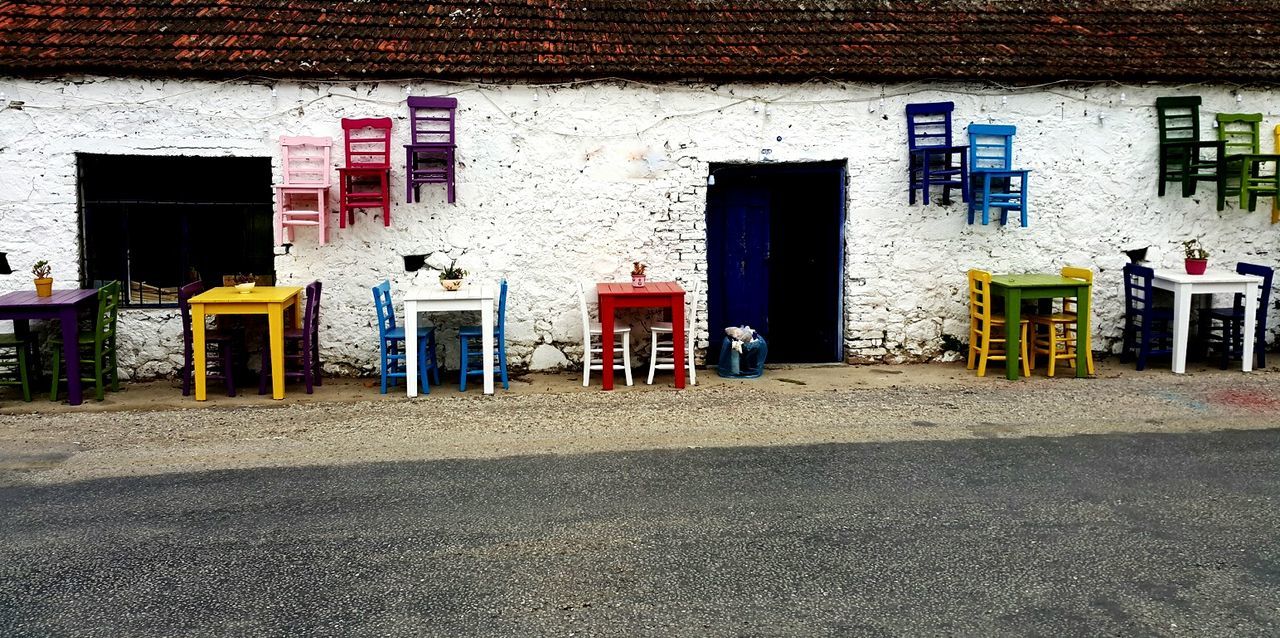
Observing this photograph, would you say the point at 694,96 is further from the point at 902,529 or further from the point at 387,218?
the point at 902,529

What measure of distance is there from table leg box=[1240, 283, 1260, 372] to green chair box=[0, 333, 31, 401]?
456 inches

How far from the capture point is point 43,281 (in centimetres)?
870

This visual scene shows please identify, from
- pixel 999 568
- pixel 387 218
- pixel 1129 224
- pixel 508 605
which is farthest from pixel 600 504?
pixel 1129 224

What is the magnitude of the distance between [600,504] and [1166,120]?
8201 mm

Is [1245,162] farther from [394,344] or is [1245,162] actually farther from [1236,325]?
[394,344]

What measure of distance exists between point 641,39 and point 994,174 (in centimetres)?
390

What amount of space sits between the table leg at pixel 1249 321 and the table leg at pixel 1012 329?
7.51ft

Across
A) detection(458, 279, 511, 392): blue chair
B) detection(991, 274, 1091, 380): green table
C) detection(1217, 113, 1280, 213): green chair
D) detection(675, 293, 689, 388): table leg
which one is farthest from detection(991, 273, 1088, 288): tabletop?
detection(458, 279, 511, 392): blue chair

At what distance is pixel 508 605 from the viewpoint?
436 cm

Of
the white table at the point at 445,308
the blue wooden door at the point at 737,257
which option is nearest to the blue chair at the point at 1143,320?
the blue wooden door at the point at 737,257

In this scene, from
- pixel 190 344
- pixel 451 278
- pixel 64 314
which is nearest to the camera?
pixel 64 314

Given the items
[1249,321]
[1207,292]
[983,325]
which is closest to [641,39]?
[983,325]

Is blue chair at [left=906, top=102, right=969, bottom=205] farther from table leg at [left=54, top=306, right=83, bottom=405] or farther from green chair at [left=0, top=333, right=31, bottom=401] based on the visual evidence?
green chair at [left=0, top=333, right=31, bottom=401]

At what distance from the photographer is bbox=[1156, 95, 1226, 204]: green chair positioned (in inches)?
408
